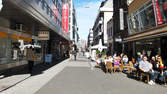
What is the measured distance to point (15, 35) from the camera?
39.1ft

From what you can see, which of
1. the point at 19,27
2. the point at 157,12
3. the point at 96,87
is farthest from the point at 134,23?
the point at 96,87

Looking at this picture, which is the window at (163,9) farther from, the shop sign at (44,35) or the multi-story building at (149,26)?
the shop sign at (44,35)

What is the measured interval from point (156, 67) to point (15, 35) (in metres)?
10.7

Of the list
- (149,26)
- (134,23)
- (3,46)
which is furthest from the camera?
(134,23)

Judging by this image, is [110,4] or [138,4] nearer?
[138,4]

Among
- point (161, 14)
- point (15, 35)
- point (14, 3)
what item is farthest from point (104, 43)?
point (14, 3)

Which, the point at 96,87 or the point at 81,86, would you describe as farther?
the point at 81,86

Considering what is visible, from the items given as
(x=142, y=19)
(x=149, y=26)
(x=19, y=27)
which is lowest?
(x=19, y=27)

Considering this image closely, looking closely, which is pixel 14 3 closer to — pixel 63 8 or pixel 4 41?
pixel 4 41

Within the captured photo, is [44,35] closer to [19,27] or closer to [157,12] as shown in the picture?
[19,27]

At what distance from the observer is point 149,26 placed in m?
14.5

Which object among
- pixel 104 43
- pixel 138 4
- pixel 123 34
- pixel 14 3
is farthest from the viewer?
pixel 104 43

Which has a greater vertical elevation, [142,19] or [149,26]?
[142,19]

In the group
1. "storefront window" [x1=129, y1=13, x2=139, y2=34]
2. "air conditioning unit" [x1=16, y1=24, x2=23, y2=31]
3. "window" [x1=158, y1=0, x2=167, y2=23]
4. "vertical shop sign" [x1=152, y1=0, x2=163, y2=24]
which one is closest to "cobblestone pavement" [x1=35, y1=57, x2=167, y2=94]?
"air conditioning unit" [x1=16, y1=24, x2=23, y2=31]
